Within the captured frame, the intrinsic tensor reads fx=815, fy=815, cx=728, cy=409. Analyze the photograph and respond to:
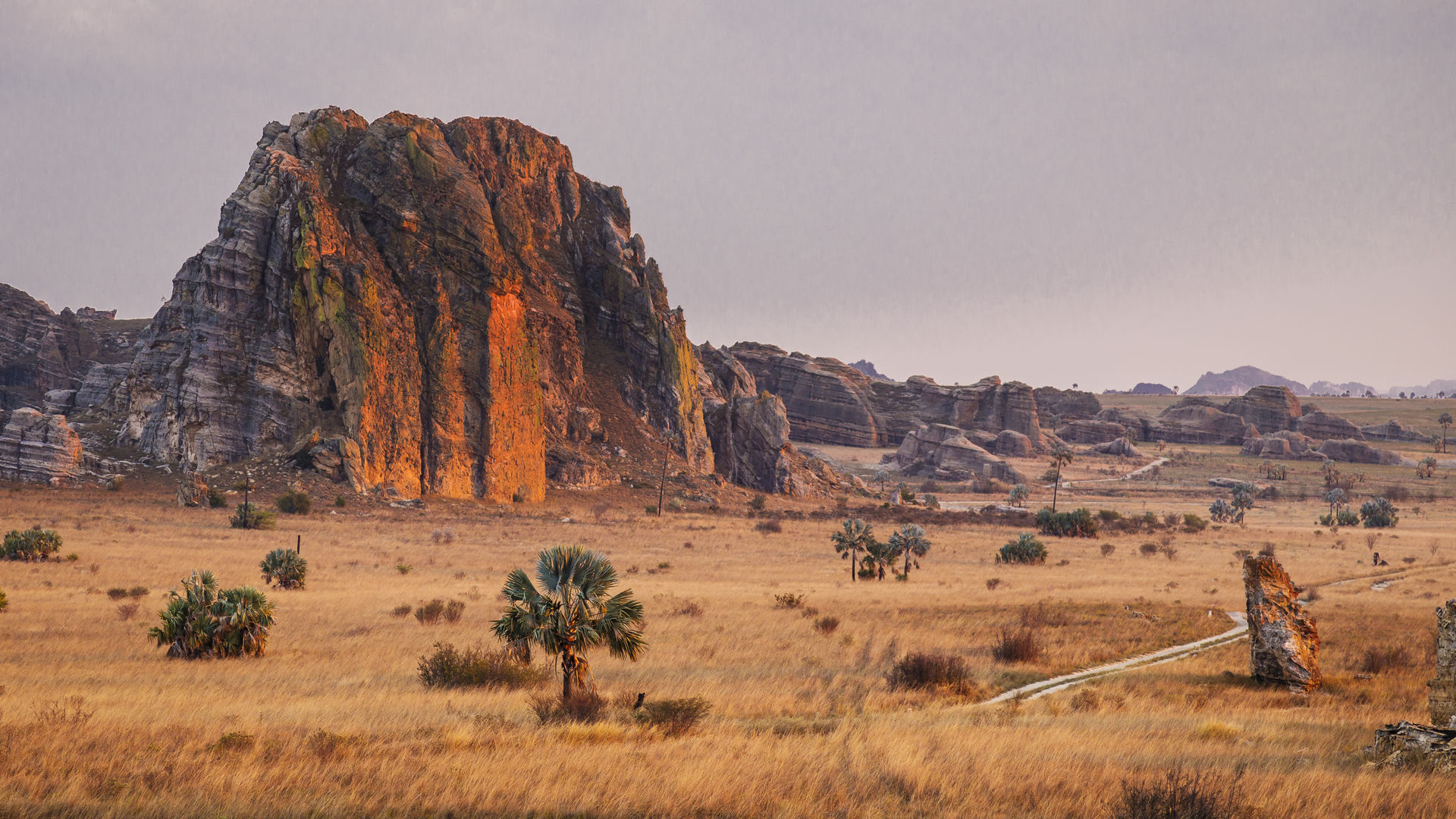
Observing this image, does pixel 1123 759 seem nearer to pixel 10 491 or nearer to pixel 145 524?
pixel 145 524

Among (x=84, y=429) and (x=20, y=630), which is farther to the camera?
(x=84, y=429)

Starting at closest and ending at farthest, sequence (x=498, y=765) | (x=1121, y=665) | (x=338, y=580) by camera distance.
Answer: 1. (x=498, y=765)
2. (x=1121, y=665)
3. (x=338, y=580)

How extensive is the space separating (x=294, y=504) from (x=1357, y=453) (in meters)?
184

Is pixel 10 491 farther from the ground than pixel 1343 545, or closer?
farther from the ground

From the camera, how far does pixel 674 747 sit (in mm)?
11797

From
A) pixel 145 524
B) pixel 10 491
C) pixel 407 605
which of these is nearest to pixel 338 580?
pixel 407 605

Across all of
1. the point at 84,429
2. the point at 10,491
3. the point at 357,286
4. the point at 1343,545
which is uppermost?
the point at 357,286

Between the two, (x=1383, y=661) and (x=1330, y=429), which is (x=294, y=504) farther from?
(x=1330, y=429)

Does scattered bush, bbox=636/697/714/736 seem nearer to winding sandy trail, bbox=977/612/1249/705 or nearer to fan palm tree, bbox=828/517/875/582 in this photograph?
winding sandy trail, bbox=977/612/1249/705

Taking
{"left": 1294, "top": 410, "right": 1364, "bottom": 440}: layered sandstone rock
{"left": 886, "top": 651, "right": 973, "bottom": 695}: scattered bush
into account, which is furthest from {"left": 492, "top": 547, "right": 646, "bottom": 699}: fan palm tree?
{"left": 1294, "top": 410, "right": 1364, "bottom": 440}: layered sandstone rock

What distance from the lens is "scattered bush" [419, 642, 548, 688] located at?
18.0 meters

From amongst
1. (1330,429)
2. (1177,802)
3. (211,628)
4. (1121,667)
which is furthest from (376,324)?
(1330,429)

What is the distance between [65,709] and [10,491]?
219ft

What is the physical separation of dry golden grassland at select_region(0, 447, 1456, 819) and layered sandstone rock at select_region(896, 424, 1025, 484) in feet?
328
